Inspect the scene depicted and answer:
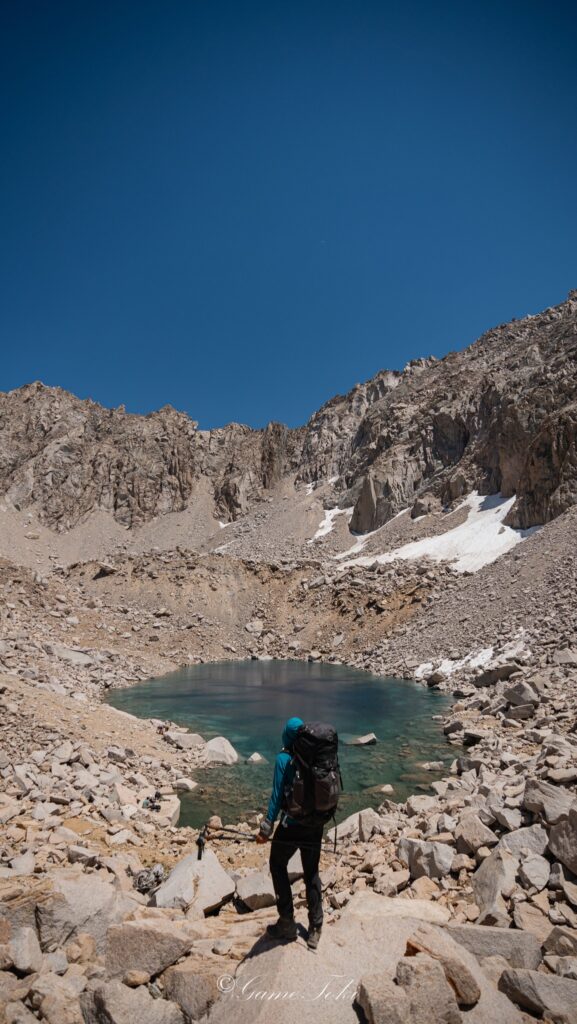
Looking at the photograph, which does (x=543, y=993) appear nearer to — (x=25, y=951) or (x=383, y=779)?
(x=25, y=951)

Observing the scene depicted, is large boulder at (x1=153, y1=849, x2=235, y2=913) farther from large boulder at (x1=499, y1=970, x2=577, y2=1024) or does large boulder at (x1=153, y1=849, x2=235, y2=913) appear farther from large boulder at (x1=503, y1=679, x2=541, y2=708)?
large boulder at (x1=503, y1=679, x2=541, y2=708)

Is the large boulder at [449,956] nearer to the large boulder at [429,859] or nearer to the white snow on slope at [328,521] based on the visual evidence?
the large boulder at [429,859]

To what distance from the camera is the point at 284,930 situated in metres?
4.54

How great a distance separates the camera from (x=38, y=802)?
8562mm

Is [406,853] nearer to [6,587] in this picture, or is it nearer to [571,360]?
[6,587]

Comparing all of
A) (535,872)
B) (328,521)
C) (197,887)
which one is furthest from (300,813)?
(328,521)

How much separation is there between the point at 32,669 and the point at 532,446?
50314 millimetres

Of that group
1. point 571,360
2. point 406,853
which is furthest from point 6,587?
point 571,360

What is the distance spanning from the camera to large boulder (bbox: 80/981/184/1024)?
12.0 ft

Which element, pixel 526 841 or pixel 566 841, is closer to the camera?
pixel 566 841

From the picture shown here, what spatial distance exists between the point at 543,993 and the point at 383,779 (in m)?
8.84

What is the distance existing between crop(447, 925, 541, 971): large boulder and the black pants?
48.1 inches

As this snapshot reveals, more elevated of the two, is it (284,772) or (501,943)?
(284,772)

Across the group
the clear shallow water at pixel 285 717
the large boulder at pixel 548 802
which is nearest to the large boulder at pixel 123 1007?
the large boulder at pixel 548 802
